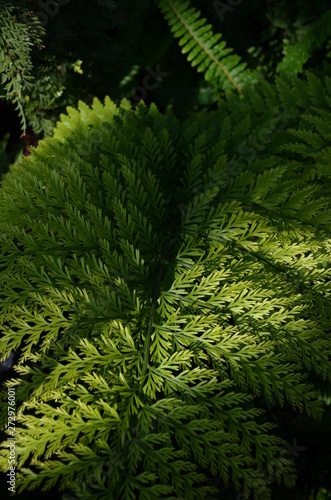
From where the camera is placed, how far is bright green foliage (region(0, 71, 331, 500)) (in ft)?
3.83

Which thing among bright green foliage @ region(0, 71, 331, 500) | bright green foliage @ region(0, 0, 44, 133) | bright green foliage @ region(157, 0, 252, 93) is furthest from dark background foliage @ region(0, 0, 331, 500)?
bright green foliage @ region(0, 71, 331, 500)

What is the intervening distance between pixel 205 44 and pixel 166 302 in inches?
68.3

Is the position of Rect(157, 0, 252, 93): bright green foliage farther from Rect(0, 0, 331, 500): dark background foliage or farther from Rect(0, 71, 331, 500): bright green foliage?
Rect(0, 71, 331, 500): bright green foliage

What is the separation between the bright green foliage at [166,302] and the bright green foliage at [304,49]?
678mm

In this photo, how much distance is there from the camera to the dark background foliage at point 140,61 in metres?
1.93

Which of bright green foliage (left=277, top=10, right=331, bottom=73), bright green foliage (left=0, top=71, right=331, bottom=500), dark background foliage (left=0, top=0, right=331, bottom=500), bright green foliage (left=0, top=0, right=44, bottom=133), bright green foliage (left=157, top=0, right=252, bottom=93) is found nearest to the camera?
bright green foliage (left=0, top=71, right=331, bottom=500)

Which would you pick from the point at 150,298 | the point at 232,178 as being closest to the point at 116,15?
the point at 232,178

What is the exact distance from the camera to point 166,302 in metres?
1.41

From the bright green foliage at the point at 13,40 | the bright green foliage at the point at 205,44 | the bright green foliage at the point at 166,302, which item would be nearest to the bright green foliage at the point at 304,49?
the bright green foliage at the point at 205,44

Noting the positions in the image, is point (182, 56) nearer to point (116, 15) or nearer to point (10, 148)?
point (116, 15)

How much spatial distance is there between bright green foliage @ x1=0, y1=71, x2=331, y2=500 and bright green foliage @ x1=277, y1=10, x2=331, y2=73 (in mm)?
678

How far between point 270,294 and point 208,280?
0.65 feet

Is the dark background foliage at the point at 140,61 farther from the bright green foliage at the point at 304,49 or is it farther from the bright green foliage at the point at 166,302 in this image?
the bright green foliage at the point at 166,302

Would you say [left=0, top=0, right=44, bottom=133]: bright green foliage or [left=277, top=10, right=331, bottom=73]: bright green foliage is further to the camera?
[left=277, top=10, right=331, bottom=73]: bright green foliage
